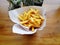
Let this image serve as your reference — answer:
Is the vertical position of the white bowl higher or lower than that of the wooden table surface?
higher

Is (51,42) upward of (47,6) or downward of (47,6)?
downward

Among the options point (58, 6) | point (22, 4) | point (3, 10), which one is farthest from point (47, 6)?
point (3, 10)

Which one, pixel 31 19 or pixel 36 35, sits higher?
pixel 31 19

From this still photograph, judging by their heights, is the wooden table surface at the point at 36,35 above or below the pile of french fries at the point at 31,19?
below

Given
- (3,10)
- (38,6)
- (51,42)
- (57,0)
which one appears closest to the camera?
(51,42)

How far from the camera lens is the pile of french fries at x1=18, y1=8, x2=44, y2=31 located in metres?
0.94

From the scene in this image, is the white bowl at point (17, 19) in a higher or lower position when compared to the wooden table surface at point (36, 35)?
higher

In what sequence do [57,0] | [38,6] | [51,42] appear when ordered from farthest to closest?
[57,0], [38,6], [51,42]

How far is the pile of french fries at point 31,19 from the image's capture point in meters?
0.94

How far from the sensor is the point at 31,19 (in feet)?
3.12

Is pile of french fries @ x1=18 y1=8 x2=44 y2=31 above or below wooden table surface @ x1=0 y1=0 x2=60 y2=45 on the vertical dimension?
above

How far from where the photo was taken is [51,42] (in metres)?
0.95

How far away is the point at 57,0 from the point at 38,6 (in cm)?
30

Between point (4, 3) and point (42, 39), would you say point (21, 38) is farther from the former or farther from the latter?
point (4, 3)
